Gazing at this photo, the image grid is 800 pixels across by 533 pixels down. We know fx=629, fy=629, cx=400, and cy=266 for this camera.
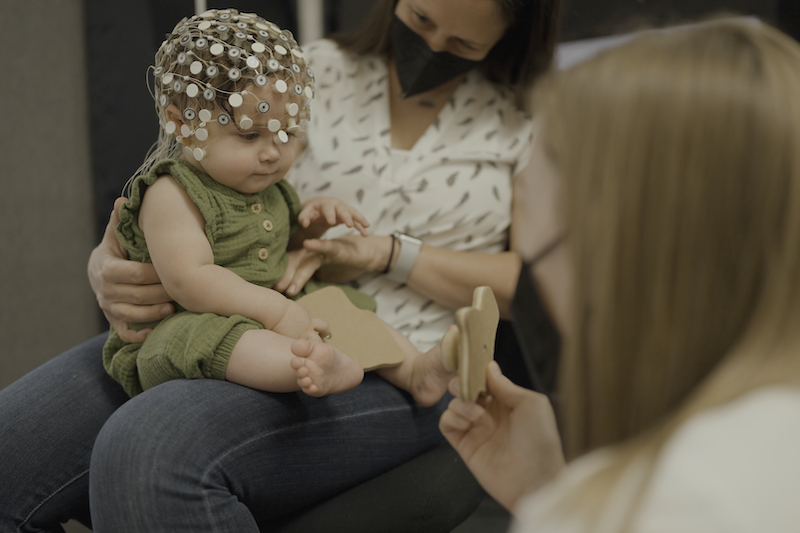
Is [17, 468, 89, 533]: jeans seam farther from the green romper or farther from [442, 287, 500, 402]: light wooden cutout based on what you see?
[442, 287, 500, 402]: light wooden cutout

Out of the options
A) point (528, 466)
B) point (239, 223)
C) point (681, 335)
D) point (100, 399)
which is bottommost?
point (100, 399)

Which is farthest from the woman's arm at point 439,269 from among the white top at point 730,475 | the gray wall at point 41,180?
the gray wall at point 41,180

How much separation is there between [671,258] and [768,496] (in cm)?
19

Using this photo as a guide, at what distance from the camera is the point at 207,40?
0.87m

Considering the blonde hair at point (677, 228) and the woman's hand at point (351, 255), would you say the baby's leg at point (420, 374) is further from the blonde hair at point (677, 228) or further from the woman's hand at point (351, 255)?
the blonde hair at point (677, 228)

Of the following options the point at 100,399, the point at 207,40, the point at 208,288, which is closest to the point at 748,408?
the point at 208,288

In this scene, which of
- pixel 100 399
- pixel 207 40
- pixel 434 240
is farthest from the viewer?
pixel 434 240

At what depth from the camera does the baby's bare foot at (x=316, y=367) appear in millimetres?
776

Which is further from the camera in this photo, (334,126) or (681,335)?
(334,126)

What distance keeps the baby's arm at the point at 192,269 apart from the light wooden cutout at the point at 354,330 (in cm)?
8

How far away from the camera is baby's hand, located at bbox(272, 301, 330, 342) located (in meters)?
0.92

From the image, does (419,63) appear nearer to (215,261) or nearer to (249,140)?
(249,140)

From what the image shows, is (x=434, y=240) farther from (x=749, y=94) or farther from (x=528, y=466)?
(x=749, y=94)

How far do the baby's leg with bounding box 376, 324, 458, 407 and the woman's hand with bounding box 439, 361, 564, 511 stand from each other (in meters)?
0.18
